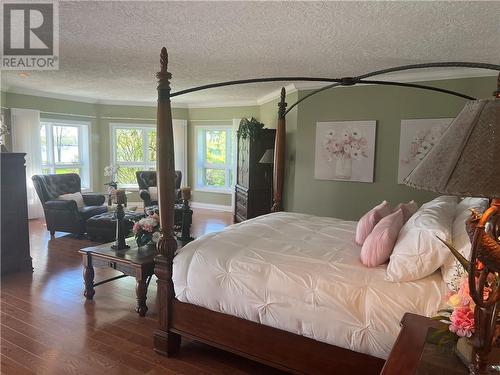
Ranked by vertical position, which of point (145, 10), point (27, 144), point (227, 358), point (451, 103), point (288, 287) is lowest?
point (227, 358)

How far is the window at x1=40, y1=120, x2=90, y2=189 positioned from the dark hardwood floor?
3938mm

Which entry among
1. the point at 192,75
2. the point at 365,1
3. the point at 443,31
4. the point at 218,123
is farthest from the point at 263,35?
the point at 218,123

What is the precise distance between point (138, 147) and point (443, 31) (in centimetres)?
704

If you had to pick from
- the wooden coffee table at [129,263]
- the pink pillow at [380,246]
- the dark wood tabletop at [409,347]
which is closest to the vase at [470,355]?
the dark wood tabletop at [409,347]

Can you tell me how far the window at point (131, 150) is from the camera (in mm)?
8188

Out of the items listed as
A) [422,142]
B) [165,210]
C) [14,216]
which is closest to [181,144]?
[14,216]

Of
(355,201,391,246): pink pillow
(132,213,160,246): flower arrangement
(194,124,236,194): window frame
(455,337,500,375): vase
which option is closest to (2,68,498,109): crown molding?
(194,124,236,194): window frame

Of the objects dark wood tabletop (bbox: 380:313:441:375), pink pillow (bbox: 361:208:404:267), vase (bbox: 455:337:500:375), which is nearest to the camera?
vase (bbox: 455:337:500:375)

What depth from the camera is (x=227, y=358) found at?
2531 millimetres

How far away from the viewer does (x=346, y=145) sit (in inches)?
201

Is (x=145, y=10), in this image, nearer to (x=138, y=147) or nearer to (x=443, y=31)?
(x=443, y=31)

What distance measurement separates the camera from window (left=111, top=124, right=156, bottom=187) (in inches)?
322

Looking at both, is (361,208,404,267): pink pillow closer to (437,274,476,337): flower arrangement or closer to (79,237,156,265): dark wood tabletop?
(437,274,476,337): flower arrangement

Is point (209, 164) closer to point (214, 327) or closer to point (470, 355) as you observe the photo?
point (214, 327)
